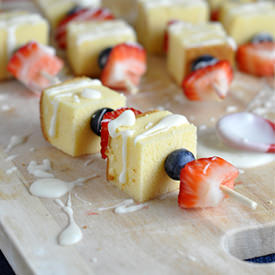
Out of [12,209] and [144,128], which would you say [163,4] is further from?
[12,209]

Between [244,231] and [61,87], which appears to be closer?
[244,231]

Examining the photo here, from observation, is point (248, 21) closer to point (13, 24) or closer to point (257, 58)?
point (257, 58)

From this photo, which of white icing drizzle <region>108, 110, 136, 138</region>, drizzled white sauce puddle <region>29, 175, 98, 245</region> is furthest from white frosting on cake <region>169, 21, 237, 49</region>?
drizzled white sauce puddle <region>29, 175, 98, 245</region>

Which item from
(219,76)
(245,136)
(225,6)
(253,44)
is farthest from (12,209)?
(225,6)

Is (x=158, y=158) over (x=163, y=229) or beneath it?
over

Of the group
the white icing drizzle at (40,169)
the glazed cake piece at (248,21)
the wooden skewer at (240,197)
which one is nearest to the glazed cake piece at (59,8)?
the glazed cake piece at (248,21)

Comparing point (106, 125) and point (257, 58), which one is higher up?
point (106, 125)

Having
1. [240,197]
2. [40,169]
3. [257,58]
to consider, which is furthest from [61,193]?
[257,58]
